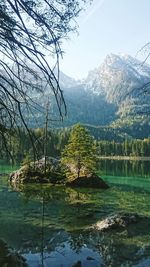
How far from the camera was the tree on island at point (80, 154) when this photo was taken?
55.1 meters

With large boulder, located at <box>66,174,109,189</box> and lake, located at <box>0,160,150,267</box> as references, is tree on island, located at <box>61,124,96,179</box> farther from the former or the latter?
lake, located at <box>0,160,150,267</box>

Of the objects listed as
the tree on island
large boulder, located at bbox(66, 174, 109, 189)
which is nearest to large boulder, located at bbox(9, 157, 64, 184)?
the tree on island

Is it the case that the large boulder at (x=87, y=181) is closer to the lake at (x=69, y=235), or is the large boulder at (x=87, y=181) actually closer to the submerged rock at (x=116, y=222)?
the lake at (x=69, y=235)

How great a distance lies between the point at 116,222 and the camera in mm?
24125

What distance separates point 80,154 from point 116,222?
31.6m

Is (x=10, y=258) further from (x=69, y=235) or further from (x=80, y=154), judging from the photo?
(x=80, y=154)

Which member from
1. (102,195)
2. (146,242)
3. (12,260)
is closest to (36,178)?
(102,195)

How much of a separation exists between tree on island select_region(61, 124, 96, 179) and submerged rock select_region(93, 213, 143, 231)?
29.5 meters

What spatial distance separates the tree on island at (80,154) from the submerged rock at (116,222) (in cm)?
2945

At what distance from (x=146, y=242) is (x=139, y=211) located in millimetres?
10262

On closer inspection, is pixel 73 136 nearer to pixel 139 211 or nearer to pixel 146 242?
pixel 139 211

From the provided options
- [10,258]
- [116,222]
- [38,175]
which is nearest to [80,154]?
[38,175]

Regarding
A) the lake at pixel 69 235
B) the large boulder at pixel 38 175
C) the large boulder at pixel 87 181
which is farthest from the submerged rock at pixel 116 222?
the large boulder at pixel 38 175

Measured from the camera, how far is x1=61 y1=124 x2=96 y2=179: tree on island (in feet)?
181
